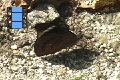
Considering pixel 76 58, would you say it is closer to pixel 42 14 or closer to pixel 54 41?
pixel 54 41

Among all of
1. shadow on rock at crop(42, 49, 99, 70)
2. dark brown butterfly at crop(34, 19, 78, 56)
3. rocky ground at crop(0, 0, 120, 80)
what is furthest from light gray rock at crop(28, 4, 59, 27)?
shadow on rock at crop(42, 49, 99, 70)

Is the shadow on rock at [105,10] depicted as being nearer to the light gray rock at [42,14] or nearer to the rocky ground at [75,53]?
the rocky ground at [75,53]

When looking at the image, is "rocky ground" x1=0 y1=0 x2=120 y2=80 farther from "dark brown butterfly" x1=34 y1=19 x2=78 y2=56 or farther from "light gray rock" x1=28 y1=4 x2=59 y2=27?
"light gray rock" x1=28 y1=4 x2=59 y2=27

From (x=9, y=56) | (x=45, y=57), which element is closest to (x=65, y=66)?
(x=45, y=57)

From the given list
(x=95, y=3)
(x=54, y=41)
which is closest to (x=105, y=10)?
(x=95, y=3)

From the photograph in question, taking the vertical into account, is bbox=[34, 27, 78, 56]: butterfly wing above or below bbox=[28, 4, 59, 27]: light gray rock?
below

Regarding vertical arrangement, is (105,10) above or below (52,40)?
above

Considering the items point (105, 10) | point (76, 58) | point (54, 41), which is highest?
point (105, 10)
